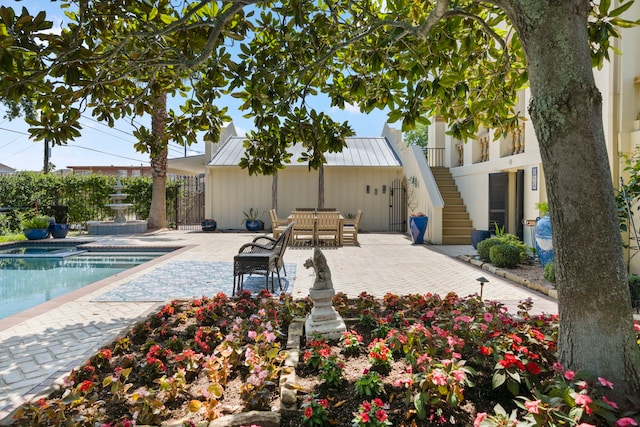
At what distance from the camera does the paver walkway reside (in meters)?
3.13

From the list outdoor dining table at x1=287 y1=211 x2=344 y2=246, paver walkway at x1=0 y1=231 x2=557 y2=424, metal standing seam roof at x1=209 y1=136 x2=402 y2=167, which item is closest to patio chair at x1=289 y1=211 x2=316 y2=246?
outdoor dining table at x1=287 y1=211 x2=344 y2=246

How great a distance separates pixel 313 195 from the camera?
57.4ft

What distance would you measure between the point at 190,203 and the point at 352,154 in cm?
935

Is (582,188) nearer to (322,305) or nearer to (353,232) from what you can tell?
(322,305)

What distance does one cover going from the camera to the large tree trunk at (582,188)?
6.15 ft

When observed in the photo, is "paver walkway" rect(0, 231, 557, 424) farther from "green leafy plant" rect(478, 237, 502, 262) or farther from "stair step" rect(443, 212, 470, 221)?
"stair step" rect(443, 212, 470, 221)

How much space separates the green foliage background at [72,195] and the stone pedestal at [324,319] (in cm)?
1566

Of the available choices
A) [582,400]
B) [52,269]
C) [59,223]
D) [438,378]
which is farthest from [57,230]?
[582,400]

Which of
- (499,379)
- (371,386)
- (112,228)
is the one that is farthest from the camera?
(112,228)

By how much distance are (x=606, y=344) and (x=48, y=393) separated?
3.45 meters

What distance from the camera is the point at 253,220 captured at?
16719 millimetres

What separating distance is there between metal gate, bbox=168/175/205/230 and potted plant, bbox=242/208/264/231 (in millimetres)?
3589

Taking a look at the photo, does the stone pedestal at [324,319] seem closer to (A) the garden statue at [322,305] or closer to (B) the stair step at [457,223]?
(A) the garden statue at [322,305]

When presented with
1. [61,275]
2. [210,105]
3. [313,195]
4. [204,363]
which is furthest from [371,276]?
[313,195]
